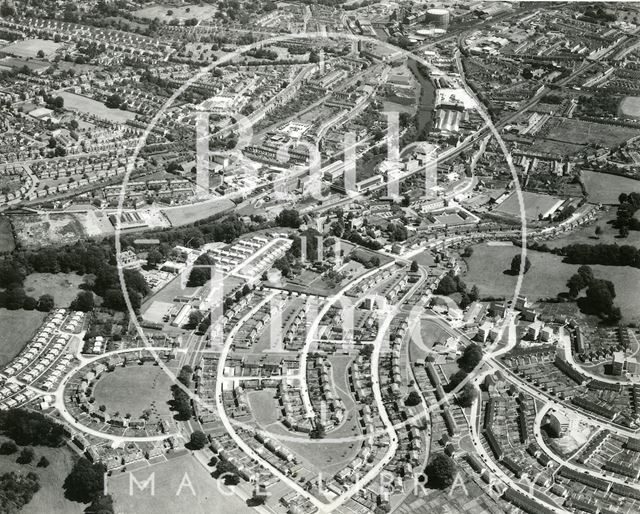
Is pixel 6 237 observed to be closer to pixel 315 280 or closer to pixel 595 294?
pixel 315 280

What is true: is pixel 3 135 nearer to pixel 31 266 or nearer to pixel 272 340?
pixel 31 266

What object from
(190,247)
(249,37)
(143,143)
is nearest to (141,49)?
(249,37)

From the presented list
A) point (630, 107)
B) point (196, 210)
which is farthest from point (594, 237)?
point (630, 107)

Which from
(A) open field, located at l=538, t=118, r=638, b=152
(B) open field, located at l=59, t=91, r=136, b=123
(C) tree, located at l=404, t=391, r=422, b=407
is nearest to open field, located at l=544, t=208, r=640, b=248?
(A) open field, located at l=538, t=118, r=638, b=152

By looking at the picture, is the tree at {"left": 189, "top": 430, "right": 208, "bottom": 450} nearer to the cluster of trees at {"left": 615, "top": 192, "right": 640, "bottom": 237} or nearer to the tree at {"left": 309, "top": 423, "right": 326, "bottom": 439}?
the tree at {"left": 309, "top": 423, "right": 326, "bottom": 439}

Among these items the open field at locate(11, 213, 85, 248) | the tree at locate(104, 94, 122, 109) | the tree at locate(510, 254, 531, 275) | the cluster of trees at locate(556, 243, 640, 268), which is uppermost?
the tree at locate(104, 94, 122, 109)

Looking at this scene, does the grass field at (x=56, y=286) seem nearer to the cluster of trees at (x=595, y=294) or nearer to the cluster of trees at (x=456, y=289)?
the cluster of trees at (x=456, y=289)
